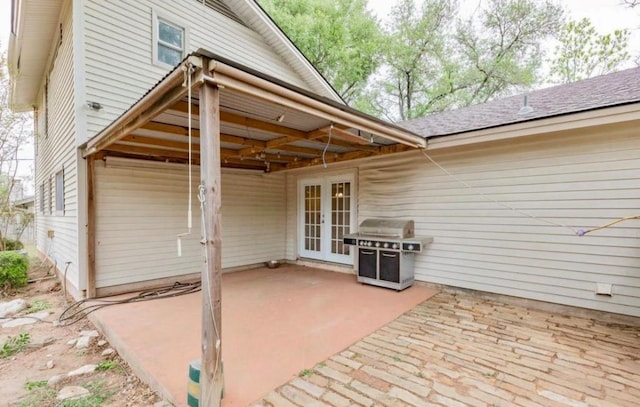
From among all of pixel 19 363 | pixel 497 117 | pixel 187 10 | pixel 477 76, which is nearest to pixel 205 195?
pixel 19 363

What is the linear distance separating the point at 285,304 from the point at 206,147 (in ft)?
9.60

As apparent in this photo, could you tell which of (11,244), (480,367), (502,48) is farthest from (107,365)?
(502,48)

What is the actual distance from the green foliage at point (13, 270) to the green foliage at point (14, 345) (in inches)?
107

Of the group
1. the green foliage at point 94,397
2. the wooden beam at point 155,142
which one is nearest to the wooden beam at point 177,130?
the wooden beam at point 155,142

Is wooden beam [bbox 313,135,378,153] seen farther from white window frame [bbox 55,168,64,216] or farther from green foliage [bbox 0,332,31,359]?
white window frame [bbox 55,168,64,216]

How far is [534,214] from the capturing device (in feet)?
13.4

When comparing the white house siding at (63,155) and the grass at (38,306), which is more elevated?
the white house siding at (63,155)

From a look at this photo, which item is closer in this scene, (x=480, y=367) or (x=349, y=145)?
(x=480, y=367)

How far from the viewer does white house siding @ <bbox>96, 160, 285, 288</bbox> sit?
184 inches

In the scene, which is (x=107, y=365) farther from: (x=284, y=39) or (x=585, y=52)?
(x=585, y=52)

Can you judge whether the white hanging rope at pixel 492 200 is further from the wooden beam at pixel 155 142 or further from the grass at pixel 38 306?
→ the grass at pixel 38 306

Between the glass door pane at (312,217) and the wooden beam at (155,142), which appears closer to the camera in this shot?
the wooden beam at (155,142)

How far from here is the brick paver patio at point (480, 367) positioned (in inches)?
84.4

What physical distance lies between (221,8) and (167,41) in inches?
65.3
